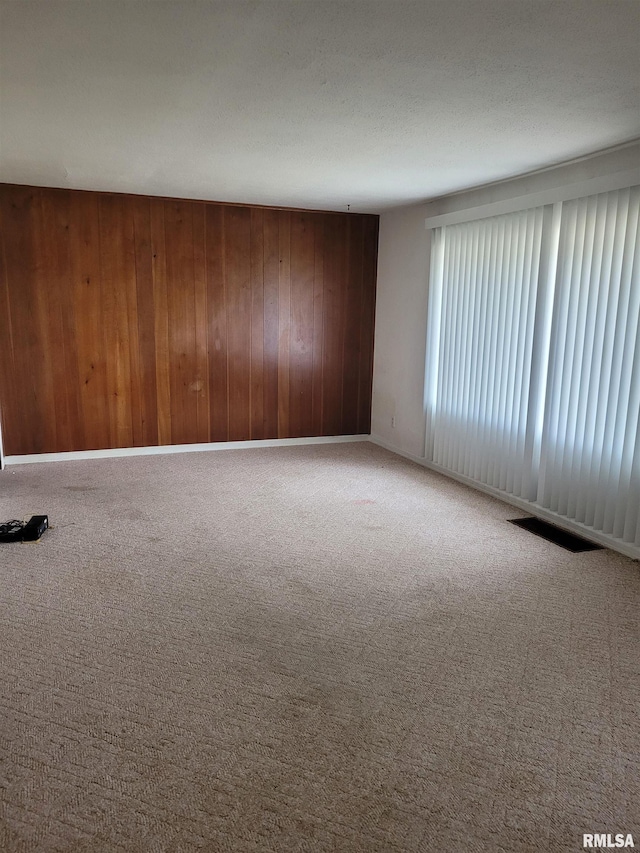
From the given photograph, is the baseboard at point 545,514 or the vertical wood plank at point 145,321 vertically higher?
the vertical wood plank at point 145,321

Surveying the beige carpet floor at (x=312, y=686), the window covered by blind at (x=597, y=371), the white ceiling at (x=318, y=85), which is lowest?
the beige carpet floor at (x=312, y=686)

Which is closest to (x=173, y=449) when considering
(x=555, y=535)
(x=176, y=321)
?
(x=176, y=321)

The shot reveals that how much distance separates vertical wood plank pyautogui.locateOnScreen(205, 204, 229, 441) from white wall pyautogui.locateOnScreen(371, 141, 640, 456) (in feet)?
5.28

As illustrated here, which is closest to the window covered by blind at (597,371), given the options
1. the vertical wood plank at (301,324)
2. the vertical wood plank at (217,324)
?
the vertical wood plank at (301,324)

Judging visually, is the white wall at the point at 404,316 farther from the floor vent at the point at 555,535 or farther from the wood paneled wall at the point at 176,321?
the floor vent at the point at 555,535

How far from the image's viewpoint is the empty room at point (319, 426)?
1996 millimetres

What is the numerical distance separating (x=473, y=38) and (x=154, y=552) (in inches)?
115

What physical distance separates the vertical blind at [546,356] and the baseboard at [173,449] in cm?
139

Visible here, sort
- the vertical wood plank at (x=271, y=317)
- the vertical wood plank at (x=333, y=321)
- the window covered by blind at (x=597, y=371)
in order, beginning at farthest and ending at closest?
the vertical wood plank at (x=333, y=321), the vertical wood plank at (x=271, y=317), the window covered by blind at (x=597, y=371)

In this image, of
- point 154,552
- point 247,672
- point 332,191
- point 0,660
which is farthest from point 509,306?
point 0,660

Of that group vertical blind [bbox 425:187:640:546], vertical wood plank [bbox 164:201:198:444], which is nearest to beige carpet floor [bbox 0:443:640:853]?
vertical blind [bbox 425:187:640:546]

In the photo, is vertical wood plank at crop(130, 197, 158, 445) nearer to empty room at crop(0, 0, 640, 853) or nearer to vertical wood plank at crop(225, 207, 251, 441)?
empty room at crop(0, 0, 640, 853)

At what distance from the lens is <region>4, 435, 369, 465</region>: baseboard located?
5699 millimetres

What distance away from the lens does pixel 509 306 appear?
4.65 metres
